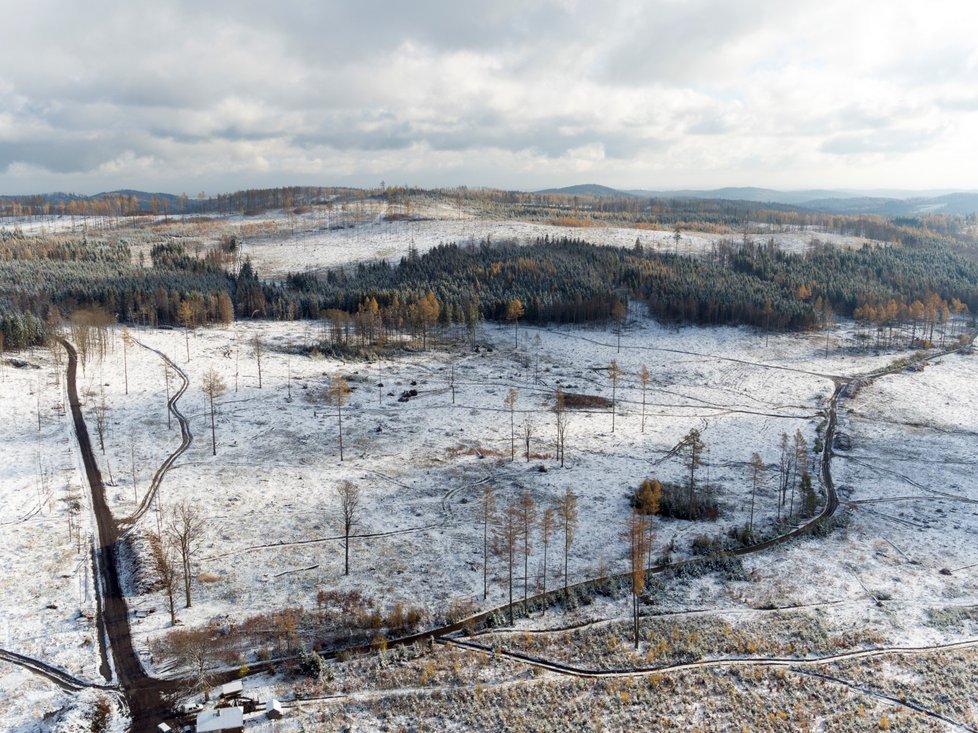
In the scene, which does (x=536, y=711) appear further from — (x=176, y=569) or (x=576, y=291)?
(x=576, y=291)

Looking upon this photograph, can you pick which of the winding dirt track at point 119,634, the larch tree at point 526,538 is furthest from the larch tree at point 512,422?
the winding dirt track at point 119,634

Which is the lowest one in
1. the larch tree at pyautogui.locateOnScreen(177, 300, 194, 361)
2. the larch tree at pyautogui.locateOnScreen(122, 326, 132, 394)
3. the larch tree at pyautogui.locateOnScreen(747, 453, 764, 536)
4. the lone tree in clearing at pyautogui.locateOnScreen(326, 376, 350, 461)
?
the larch tree at pyautogui.locateOnScreen(747, 453, 764, 536)

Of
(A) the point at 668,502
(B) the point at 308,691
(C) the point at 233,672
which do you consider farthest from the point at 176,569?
(A) the point at 668,502

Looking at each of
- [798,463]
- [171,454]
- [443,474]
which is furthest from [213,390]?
[798,463]

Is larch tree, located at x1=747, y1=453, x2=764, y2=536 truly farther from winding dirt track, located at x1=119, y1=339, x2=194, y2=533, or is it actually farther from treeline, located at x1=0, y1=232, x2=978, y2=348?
treeline, located at x1=0, y1=232, x2=978, y2=348

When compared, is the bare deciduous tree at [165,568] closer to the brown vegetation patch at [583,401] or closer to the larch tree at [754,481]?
the larch tree at [754,481]

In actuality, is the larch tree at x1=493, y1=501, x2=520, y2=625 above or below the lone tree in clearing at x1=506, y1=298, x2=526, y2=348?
below

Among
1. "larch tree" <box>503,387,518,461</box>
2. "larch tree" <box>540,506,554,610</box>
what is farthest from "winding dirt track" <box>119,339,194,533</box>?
"larch tree" <box>503,387,518,461</box>
